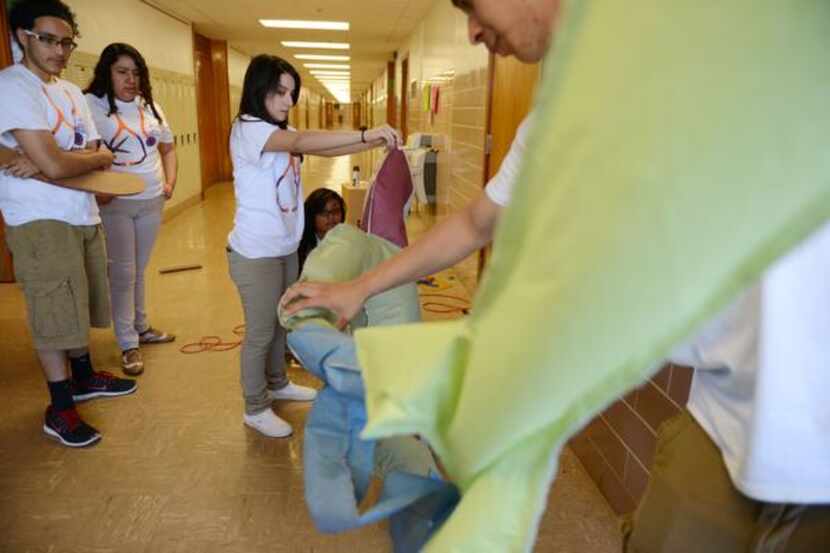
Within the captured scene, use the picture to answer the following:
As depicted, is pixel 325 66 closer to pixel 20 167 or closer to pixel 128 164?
pixel 128 164

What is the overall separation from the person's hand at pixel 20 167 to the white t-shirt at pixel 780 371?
7.44 ft

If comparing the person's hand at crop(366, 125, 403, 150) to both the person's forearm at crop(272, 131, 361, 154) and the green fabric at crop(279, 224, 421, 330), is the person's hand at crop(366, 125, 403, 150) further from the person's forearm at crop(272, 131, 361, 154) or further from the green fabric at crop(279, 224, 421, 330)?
the green fabric at crop(279, 224, 421, 330)

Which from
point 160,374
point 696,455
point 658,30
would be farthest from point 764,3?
point 160,374

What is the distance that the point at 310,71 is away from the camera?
18.2 m

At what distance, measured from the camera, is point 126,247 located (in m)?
2.97

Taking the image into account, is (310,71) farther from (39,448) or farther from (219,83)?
(39,448)

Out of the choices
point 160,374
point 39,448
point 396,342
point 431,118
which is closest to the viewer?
point 396,342

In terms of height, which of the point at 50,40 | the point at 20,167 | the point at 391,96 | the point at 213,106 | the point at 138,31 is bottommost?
the point at 20,167

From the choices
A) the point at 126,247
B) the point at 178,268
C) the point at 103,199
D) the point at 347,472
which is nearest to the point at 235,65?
the point at 178,268

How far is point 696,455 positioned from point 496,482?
473 millimetres

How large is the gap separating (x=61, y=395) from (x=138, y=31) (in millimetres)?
5360

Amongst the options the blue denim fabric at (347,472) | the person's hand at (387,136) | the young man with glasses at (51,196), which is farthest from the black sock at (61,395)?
the blue denim fabric at (347,472)

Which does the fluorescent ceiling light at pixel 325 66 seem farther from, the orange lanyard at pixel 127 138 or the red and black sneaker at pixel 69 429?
the red and black sneaker at pixel 69 429

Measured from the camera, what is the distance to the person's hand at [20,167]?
83.8 inches
